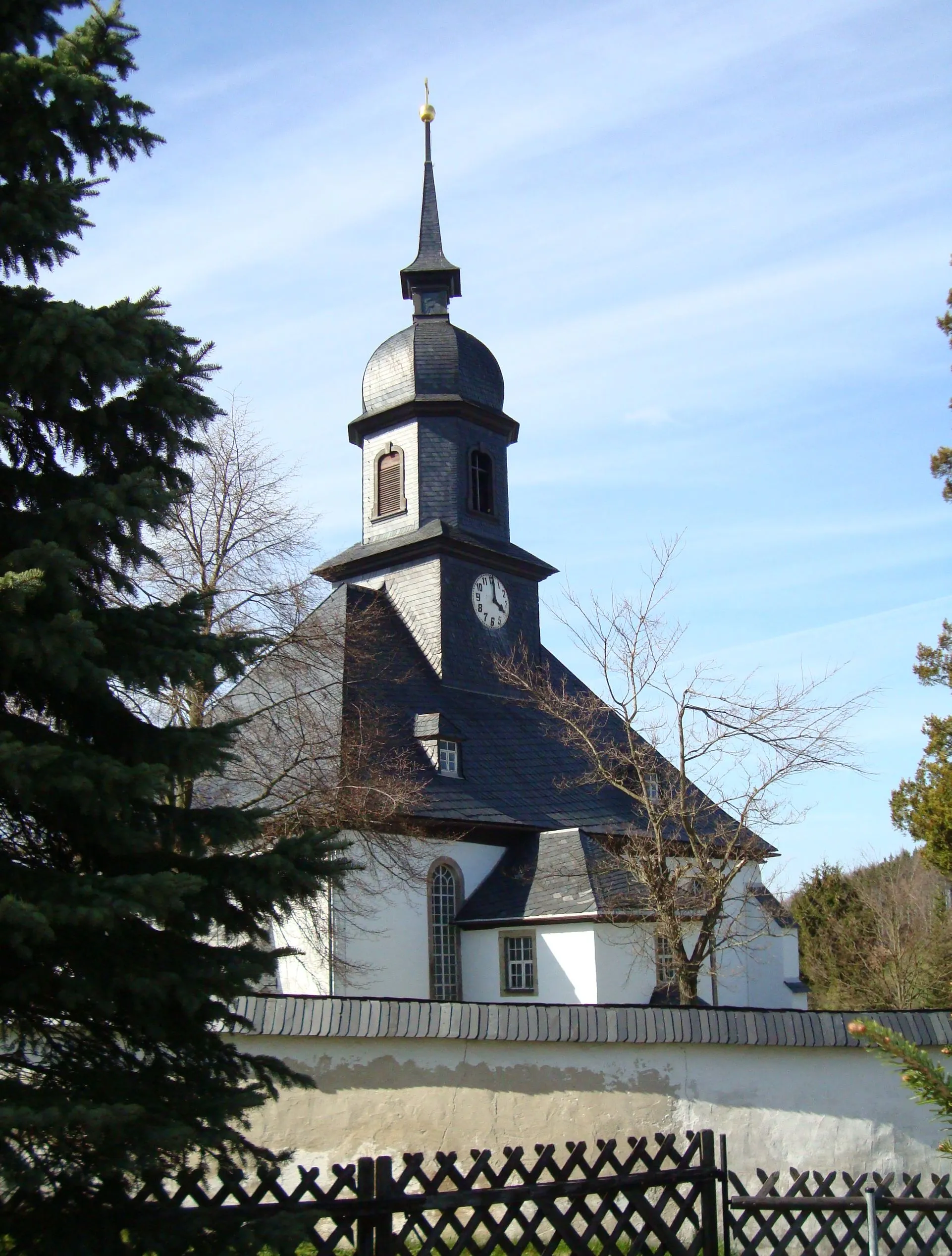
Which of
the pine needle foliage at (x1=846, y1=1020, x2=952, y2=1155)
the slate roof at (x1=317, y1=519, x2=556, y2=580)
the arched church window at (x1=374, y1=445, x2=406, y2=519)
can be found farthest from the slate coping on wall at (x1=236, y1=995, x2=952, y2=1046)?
the arched church window at (x1=374, y1=445, x2=406, y2=519)

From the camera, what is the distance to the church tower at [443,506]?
27750mm

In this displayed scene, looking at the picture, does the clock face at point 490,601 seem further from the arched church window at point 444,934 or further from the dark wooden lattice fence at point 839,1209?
the dark wooden lattice fence at point 839,1209

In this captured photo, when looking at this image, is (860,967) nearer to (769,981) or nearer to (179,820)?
(769,981)

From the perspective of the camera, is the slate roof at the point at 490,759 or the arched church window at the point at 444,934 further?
the slate roof at the point at 490,759

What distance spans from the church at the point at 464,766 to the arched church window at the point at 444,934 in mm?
31

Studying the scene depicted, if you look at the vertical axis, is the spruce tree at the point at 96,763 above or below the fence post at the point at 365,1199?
above

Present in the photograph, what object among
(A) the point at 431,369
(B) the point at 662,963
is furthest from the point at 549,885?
(A) the point at 431,369

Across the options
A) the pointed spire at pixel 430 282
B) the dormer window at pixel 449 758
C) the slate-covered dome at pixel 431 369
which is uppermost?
the pointed spire at pixel 430 282

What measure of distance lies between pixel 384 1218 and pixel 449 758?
18797 millimetres

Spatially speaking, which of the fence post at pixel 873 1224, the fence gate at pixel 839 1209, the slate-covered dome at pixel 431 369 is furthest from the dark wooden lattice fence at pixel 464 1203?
the slate-covered dome at pixel 431 369

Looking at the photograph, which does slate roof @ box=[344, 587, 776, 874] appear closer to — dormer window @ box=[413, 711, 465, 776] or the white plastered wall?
dormer window @ box=[413, 711, 465, 776]

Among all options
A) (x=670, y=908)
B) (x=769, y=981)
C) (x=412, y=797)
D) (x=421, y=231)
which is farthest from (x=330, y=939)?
(x=421, y=231)

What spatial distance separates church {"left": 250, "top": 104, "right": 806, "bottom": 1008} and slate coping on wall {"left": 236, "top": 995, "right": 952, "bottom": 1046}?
8403 mm

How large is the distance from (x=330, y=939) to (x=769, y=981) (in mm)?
13137
